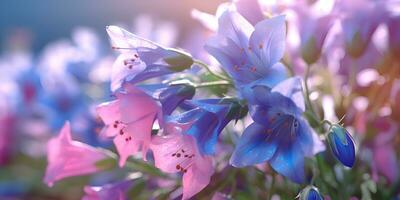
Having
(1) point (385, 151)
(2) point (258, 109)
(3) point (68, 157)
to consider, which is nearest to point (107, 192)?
(3) point (68, 157)

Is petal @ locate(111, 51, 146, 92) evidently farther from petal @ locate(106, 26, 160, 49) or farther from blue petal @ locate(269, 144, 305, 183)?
blue petal @ locate(269, 144, 305, 183)

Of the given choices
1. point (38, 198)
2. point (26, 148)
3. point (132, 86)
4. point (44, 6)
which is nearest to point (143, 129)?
point (132, 86)

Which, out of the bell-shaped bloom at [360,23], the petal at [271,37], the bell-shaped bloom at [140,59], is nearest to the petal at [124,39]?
the bell-shaped bloom at [140,59]

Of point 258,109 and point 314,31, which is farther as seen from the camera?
point 314,31

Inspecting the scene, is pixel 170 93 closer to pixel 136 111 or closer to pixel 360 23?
pixel 136 111

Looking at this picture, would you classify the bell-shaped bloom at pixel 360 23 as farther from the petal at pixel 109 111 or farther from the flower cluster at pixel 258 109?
the petal at pixel 109 111

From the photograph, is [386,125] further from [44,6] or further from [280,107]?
[44,6]

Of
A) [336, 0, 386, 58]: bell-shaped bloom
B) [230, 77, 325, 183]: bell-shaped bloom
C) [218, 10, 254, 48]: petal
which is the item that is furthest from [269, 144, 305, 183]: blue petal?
[336, 0, 386, 58]: bell-shaped bloom
